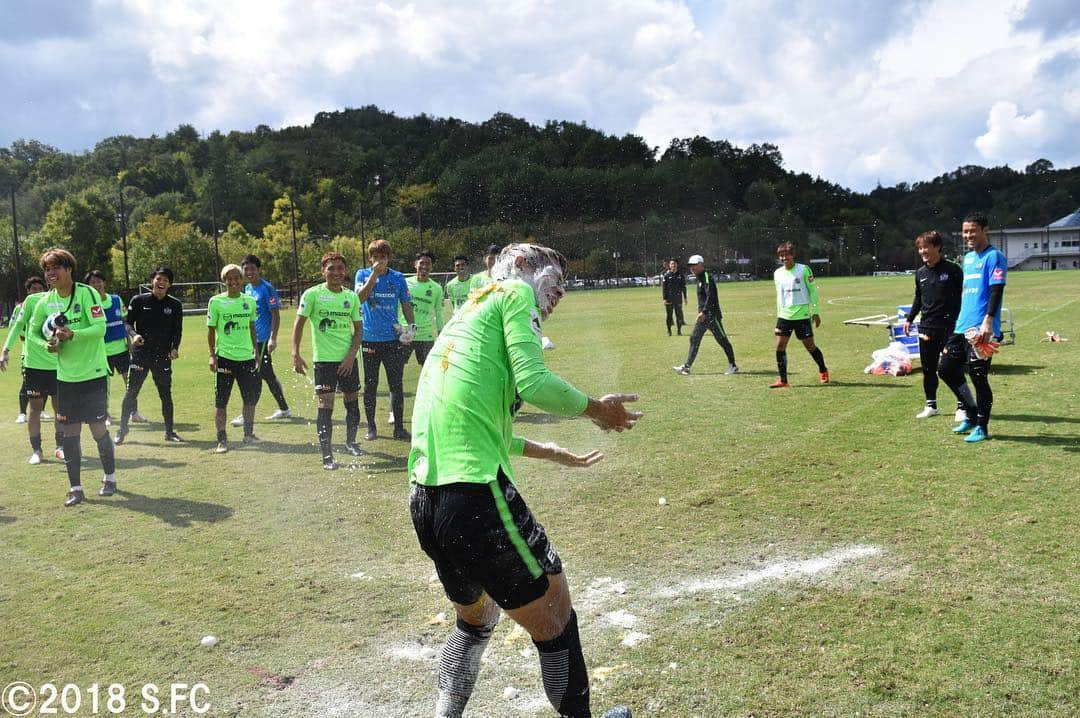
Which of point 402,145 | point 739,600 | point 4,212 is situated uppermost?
point 402,145

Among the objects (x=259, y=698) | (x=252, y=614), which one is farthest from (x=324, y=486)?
(x=259, y=698)

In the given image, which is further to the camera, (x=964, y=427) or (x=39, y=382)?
(x=39, y=382)

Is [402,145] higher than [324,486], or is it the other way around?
[402,145]

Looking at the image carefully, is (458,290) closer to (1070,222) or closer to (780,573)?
(780,573)

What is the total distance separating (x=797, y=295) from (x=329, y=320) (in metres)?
7.14

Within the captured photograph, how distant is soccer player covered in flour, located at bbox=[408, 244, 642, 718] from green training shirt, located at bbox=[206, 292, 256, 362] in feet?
23.7

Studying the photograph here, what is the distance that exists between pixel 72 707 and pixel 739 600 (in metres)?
3.48

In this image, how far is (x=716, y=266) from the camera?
320ft

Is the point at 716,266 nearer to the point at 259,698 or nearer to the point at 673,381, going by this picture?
the point at 673,381

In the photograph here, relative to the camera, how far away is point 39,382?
9312 millimetres

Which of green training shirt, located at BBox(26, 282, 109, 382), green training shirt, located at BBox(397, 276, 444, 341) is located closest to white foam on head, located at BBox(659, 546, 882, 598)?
green training shirt, located at BBox(26, 282, 109, 382)

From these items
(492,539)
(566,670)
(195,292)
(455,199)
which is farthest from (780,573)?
(455,199)

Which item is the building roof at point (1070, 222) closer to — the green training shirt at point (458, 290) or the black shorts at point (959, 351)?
the green training shirt at point (458, 290)

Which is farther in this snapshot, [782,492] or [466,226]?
[466,226]
